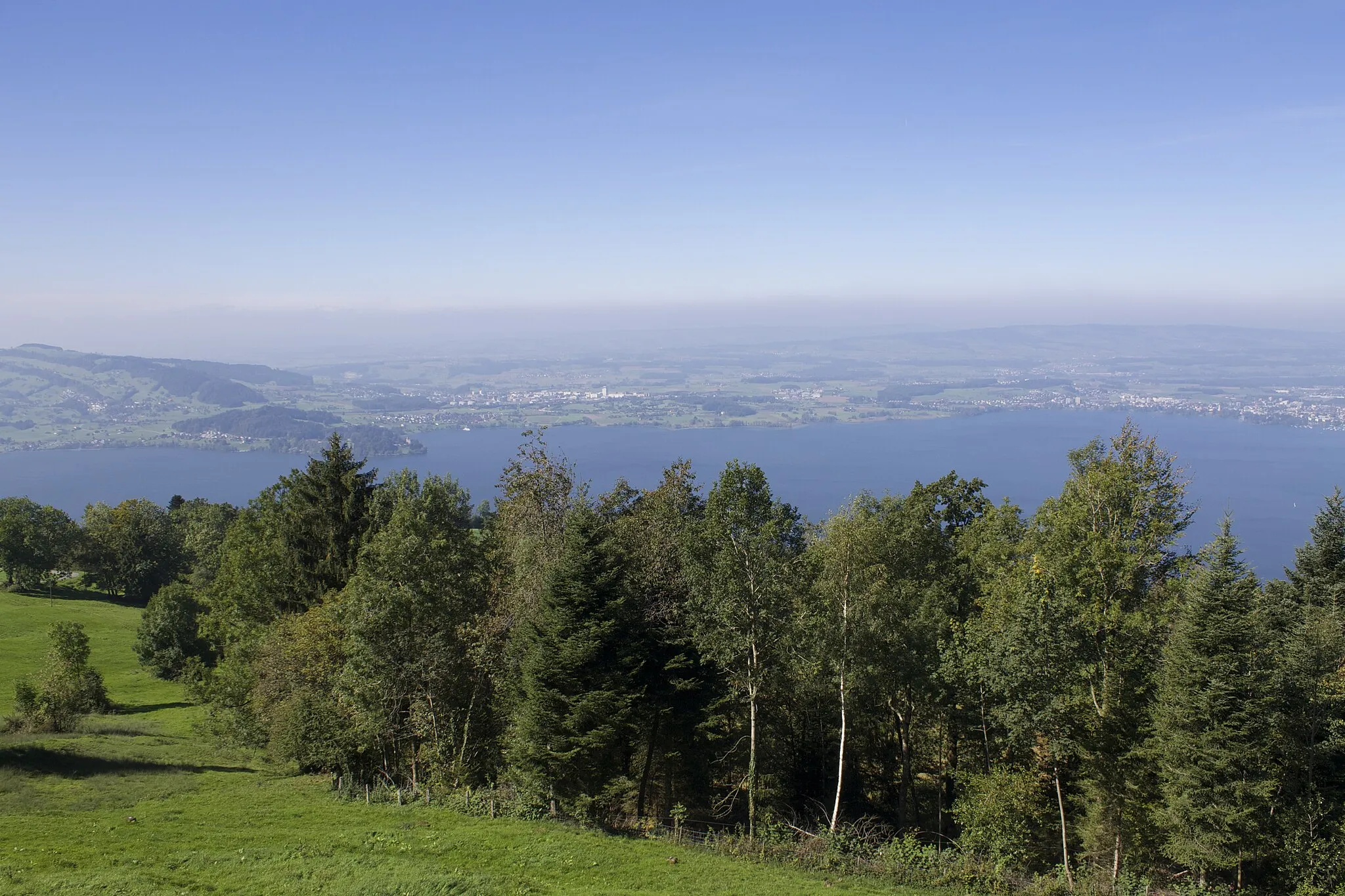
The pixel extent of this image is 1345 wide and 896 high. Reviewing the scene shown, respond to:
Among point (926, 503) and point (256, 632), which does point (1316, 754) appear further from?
point (256, 632)

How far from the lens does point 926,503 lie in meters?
27.2

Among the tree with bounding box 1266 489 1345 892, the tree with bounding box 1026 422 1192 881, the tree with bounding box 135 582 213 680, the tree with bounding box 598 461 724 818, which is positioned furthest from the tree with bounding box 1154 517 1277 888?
the tree with bounding box 135 582 213 680

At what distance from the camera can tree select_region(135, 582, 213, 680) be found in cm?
4238

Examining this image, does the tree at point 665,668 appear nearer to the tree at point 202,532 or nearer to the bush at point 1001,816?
the bush at point 1001,816

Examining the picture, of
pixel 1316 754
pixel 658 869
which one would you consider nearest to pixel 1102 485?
pixel 1316 754

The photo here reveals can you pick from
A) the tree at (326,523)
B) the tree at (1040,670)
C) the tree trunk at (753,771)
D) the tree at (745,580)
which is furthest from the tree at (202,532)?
the tree at (1040,670)

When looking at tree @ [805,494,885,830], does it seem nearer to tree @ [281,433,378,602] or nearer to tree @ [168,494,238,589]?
tree @ [281,433,378,602]

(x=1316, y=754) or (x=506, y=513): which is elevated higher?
(x=506, y=513)

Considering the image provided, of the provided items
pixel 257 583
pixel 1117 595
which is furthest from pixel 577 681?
pixel 257 583

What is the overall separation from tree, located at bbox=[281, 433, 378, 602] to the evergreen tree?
13.7 meters

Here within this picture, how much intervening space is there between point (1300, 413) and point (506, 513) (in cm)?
20548

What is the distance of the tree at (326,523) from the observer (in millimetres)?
30516

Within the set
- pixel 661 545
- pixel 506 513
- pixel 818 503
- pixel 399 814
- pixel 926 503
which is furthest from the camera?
pixel 818 503

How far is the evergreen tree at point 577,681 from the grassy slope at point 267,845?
1.35 m
